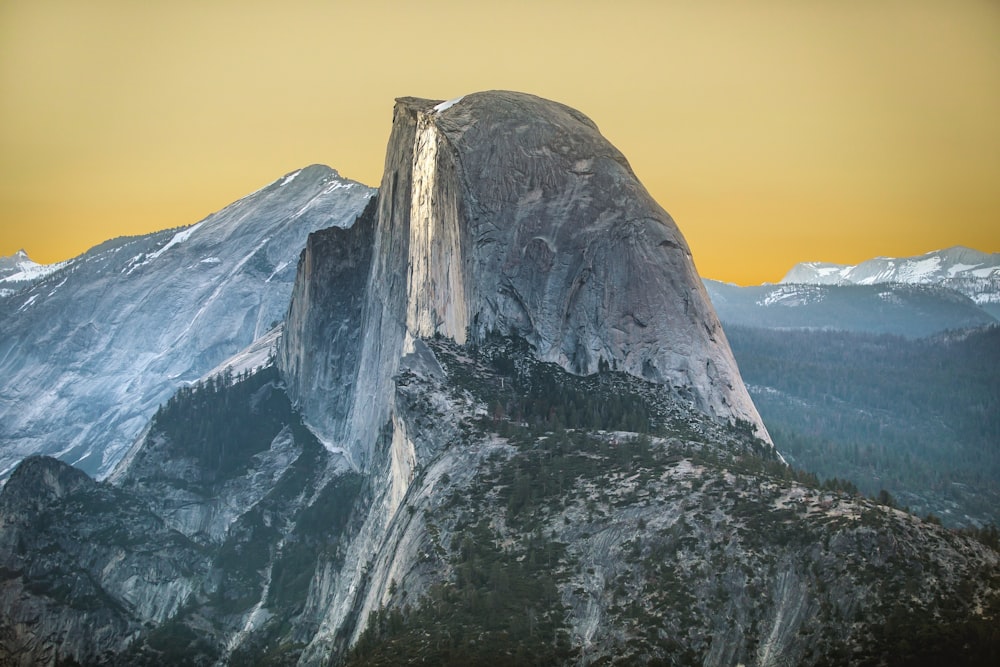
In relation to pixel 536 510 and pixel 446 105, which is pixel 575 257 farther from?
pixel 536 510

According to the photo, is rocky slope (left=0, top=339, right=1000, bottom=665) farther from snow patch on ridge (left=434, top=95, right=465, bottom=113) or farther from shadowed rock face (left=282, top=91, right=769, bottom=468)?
snow patch on ridge (left=434, top=95, right=465, bottom=113)

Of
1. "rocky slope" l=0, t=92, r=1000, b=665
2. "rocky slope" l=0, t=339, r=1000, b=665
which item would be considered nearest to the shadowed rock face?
"rocky slope" l=0, t=92, r=1000, b=665

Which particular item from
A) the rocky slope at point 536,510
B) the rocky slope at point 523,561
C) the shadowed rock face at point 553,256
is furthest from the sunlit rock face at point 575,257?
the rocky slope at point 523,561

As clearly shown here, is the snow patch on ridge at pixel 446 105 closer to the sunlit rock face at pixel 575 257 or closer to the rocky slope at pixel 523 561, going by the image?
the sunlit rock face at pixel 575 257

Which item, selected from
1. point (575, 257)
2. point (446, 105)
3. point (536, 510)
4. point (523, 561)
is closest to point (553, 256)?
point (575, 257)

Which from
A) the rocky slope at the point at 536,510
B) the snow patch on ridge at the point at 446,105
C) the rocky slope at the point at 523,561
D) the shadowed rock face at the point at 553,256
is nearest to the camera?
the rocky slope at the point at 523,561

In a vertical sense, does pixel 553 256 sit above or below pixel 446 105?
below

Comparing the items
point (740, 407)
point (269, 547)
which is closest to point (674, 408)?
point (740, 407)

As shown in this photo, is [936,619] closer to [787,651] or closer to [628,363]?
[787,651]
